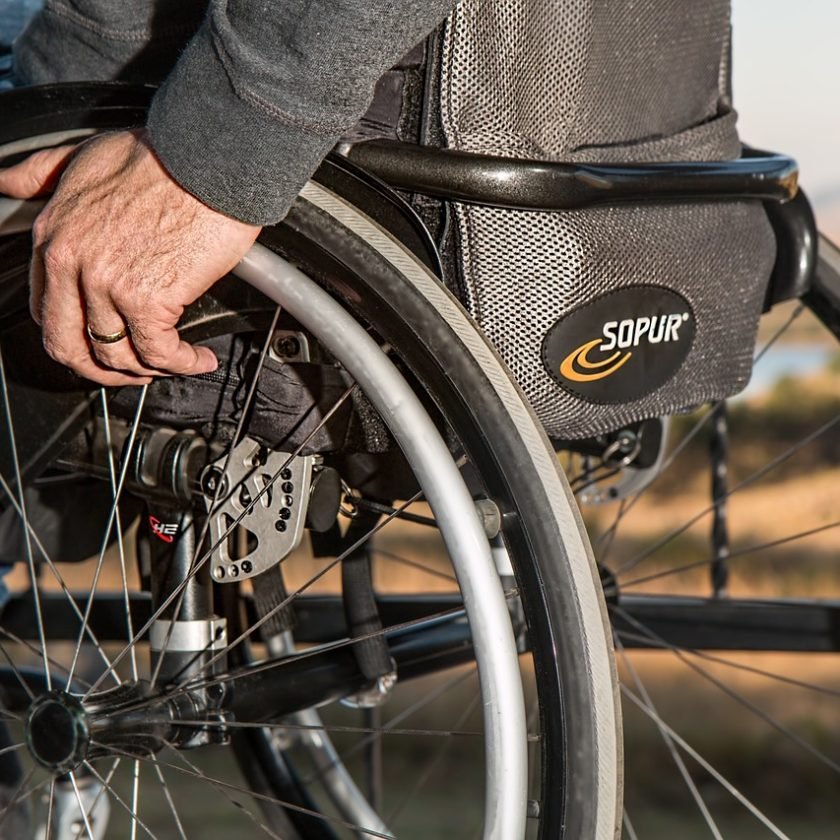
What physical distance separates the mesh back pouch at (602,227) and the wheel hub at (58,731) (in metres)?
0.39

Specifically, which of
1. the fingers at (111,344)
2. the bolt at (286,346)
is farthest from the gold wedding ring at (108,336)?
the bolt at (286,346)

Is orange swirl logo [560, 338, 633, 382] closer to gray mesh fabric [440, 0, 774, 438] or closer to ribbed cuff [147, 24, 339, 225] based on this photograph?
gray mesh fabric [440, 0, 774, 438]

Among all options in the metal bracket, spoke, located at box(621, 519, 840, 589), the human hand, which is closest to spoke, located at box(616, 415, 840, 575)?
spoke, located at box(621, 519, 840, 589)

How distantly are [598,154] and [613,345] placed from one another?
129 mm

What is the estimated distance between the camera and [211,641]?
2.81 feet

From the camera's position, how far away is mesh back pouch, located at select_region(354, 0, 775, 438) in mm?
708

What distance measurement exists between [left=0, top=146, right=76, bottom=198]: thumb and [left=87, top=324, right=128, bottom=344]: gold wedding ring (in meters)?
0.12

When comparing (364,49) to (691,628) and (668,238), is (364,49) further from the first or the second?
(691,628)

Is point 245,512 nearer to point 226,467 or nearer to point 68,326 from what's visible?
point 226,467

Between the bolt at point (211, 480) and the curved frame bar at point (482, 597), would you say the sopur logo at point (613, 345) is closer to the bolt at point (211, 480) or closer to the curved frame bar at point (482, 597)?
the curved frame bar at point (482, 597)

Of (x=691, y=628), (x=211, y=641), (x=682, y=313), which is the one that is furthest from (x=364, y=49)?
(x=691, y=628)

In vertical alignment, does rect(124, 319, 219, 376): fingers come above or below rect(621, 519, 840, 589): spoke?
below

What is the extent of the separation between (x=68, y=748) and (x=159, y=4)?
518 mm

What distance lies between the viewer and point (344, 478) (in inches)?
34.9
